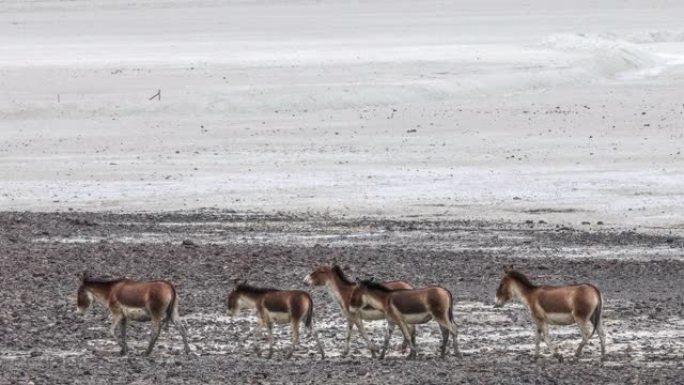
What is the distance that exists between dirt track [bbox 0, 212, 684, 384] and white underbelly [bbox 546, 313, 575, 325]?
311 mm

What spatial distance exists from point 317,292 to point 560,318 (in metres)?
4.21

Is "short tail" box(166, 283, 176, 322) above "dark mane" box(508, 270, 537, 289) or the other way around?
the other way around

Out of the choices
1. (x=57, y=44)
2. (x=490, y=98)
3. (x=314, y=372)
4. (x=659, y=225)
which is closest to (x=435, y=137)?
(x=490, y=98)

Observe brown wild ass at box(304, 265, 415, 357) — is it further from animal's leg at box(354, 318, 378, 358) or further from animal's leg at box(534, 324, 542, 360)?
animal's leg at box(534, 324, 542, 360)

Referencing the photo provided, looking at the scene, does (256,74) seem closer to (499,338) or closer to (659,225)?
(659,225)

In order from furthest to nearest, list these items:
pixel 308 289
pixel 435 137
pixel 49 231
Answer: pixel 435 137, pixel 49 231, pixel 308 289

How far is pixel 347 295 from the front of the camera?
1334cm

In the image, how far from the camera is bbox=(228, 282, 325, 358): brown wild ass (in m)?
12.7

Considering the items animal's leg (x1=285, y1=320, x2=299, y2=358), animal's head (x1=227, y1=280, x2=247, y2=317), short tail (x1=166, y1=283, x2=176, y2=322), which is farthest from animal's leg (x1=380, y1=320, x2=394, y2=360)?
short tail (x1=166, y1=283, x2=176, y2=322)

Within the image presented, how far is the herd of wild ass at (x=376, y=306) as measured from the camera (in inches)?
496

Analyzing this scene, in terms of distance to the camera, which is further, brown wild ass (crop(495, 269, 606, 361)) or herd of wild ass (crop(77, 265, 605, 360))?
herd of wild ass (crop(77, 265, 605, 360))

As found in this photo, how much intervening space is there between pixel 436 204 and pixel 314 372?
11.9 metres

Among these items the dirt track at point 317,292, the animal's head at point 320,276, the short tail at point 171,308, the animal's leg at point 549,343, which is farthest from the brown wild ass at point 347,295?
the short tail at point 171,308

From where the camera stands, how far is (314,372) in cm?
1202
